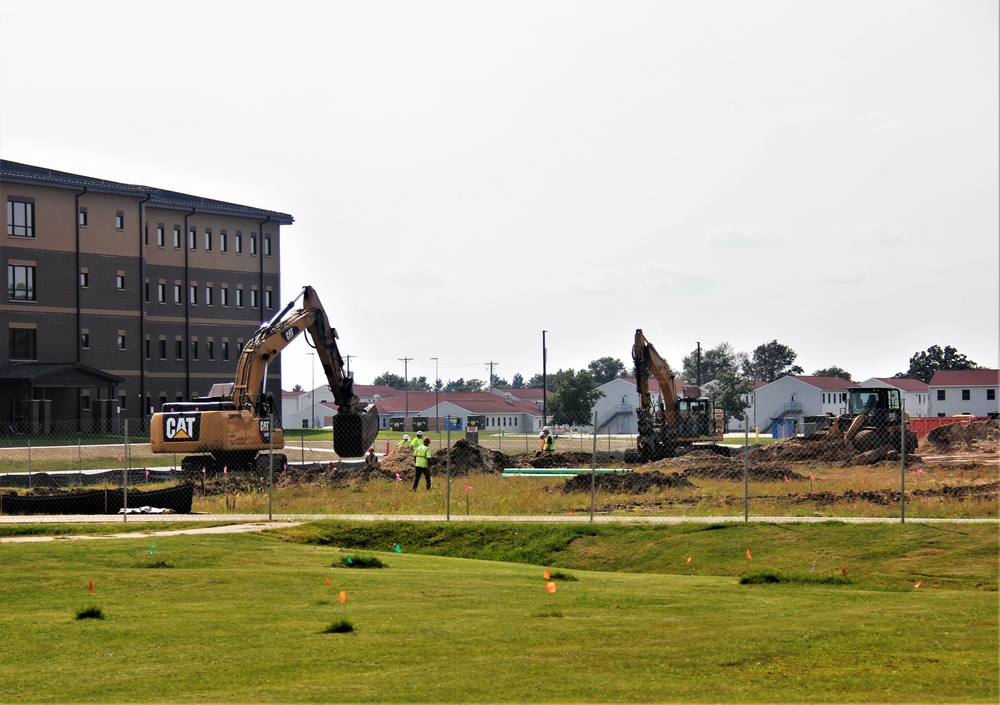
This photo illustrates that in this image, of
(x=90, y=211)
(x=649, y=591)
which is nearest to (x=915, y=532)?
(x=649, y=591)

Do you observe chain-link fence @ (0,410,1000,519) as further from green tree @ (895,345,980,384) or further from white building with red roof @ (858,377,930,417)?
green tree @ (895,345,980,384)

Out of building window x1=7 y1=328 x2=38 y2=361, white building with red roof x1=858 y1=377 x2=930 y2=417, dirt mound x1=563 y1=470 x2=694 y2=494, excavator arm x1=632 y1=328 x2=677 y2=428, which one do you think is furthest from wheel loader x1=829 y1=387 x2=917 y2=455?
white building with red roof x1=858 y1=377 x2=930 y2=417

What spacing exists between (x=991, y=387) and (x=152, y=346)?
83968 mm

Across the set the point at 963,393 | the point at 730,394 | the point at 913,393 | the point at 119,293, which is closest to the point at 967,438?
the point at 119,293

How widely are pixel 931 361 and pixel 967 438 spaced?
13326 centimetres

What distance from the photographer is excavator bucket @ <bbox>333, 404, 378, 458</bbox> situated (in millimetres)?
45531

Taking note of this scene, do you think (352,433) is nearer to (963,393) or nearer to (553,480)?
(553,480)

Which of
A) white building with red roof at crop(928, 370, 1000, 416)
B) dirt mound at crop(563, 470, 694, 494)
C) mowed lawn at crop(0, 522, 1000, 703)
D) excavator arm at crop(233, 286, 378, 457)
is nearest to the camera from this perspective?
mowed lawn at crop(0, 522, 1000, 703)

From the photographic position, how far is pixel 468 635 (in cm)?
1296

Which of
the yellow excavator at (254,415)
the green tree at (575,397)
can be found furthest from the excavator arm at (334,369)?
the green tree at (575,397)

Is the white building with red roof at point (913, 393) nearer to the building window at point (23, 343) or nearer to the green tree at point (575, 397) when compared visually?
the green tree at point (575, 397)

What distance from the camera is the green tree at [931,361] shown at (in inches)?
7003

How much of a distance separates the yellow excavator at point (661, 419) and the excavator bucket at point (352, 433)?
10438mm

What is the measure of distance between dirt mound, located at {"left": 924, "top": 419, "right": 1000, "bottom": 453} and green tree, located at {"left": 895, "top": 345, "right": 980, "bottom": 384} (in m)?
127
